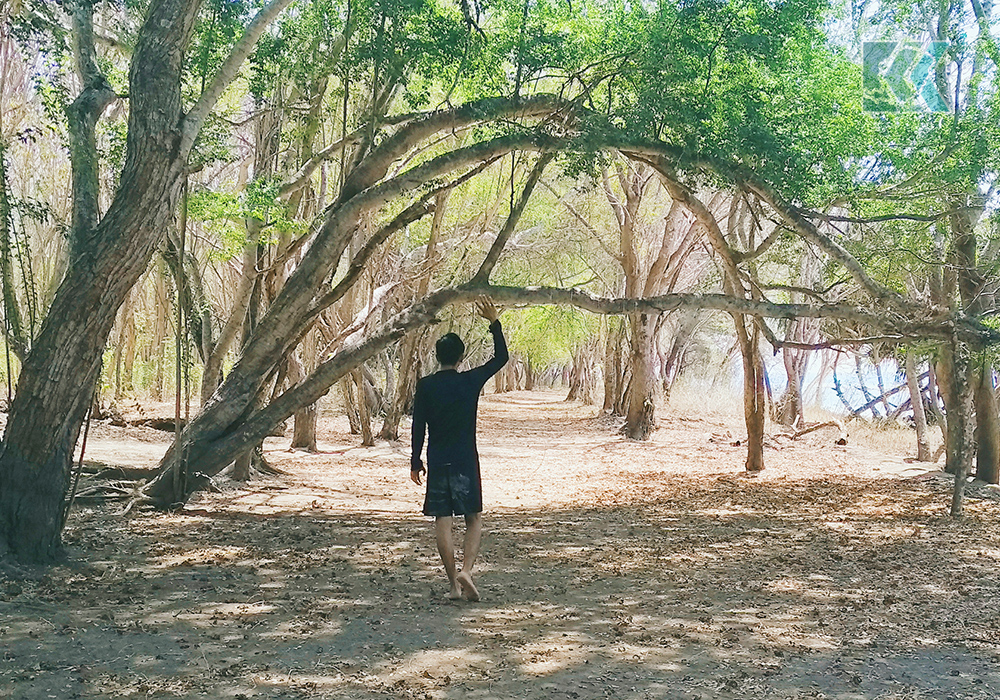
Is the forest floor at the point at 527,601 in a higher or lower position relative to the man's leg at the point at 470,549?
lower

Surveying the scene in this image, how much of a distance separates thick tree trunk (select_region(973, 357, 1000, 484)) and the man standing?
9190mm

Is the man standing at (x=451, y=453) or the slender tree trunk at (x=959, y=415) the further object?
the slender tree trunk at (x=959, y=415)

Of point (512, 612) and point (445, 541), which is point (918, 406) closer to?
point (512, 612)

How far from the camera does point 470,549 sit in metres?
6.02

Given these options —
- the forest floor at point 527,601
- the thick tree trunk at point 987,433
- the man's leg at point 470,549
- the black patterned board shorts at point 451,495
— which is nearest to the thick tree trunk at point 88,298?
the forest floor at point 527,601

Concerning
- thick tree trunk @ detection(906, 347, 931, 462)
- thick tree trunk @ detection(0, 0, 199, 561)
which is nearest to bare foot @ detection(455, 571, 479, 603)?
thick tree trunk @ detection(0, 0, 199, 561)

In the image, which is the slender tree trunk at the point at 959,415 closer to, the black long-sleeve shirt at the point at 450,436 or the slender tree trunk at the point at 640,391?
the black long-sleeve shirt at the point at 450,436

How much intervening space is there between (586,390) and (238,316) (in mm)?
30198

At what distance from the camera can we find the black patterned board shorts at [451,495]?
590 centimetres

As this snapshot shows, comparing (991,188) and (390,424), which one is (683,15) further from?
(390,424)

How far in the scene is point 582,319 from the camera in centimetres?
2923

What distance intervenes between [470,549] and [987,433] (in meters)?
9.50

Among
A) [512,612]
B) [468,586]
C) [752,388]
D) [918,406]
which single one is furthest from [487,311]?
[918,406]

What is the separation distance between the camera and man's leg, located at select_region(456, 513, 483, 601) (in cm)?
600
